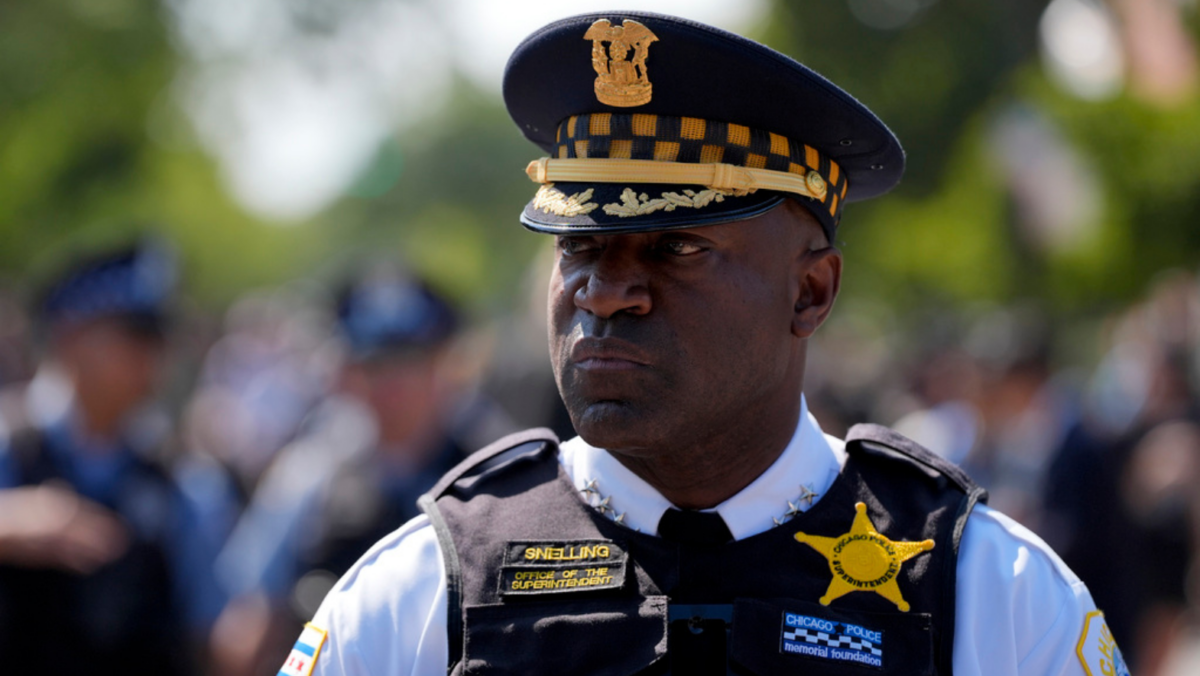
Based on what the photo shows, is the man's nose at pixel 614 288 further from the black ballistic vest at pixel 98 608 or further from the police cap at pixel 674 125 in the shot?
the black ballistic vest at pixel 98 608

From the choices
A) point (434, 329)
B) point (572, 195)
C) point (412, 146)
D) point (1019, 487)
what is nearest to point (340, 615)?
point (572, 195)

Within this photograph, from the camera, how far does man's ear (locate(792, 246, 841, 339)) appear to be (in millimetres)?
2605

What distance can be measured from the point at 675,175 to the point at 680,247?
0.15m

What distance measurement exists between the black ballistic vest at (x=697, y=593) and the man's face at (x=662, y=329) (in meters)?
0.26

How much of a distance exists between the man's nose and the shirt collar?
0.33m

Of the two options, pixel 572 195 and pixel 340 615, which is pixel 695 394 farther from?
pixel 340 615

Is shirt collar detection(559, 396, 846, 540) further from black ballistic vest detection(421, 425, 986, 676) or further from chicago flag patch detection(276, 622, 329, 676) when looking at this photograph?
chicago flag patch detection(276, 622, 329, 676)

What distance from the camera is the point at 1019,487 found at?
27.5ft

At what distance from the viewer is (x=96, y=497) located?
457 cm

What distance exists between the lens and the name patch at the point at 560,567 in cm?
246

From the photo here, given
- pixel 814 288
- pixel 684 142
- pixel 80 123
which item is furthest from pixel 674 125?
pixel 80 123

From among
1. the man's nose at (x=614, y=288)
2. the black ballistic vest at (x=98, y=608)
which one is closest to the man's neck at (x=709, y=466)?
the man's nose at (x=614, y=288)

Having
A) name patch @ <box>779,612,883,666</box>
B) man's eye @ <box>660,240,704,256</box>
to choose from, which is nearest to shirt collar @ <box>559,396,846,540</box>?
name patch @ <box>779,612,883,666</box>

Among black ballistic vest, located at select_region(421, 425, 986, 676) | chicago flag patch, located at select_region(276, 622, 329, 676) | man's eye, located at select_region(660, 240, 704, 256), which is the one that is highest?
man's eye, located at select_region(660, 240, 704, 256)
